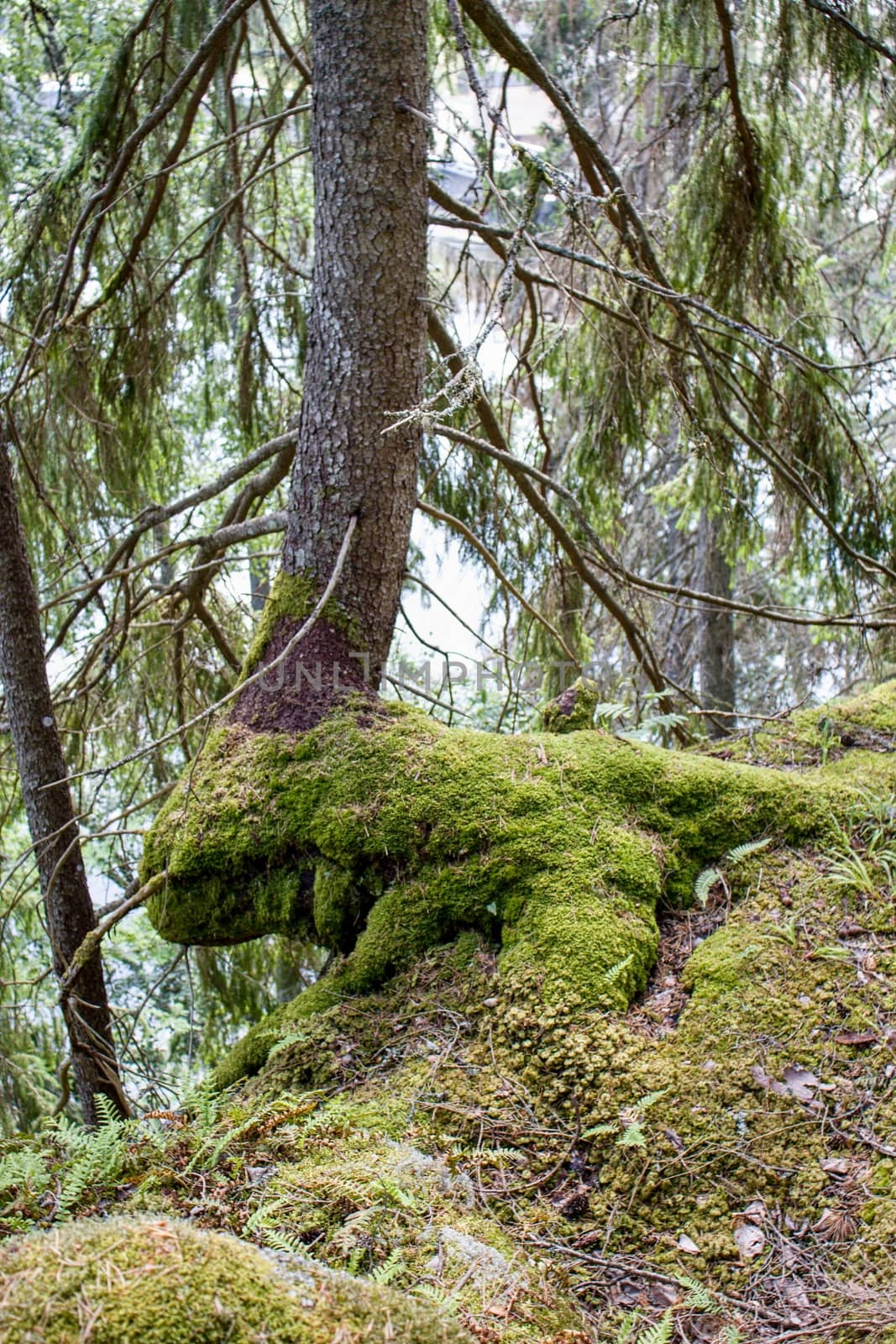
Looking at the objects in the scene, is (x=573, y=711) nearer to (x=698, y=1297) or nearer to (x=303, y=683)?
(x=303, y=683)

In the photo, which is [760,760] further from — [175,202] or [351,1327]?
[175,202]

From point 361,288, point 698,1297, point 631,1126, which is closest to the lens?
point 698,1297

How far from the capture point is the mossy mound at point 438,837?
269 centimetres

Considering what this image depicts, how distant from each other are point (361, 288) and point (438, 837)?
1.79m

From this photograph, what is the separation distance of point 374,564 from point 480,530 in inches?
64.1

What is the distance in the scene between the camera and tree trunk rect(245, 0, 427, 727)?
3.16 meters

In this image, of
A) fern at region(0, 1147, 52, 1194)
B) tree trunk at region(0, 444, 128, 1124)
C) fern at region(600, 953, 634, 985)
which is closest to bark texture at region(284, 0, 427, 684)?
tree trunk at region(0, 444, 128, 1124)

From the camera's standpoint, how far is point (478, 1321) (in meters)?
1.65

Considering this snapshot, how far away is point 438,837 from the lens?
2.78 m

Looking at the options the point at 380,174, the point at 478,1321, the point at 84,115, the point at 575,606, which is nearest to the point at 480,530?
the point at 575,606

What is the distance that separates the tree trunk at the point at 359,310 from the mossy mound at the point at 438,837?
29cm

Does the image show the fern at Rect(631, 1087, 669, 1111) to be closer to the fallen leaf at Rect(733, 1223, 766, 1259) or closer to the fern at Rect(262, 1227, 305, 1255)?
the fallen leaf at Rect(733, 1223, 766, 1259)

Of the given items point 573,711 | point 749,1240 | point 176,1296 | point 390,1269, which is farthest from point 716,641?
point 176,1296

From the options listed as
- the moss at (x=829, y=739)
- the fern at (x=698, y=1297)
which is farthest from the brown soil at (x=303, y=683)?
the fern at (x=698, y=1297)
